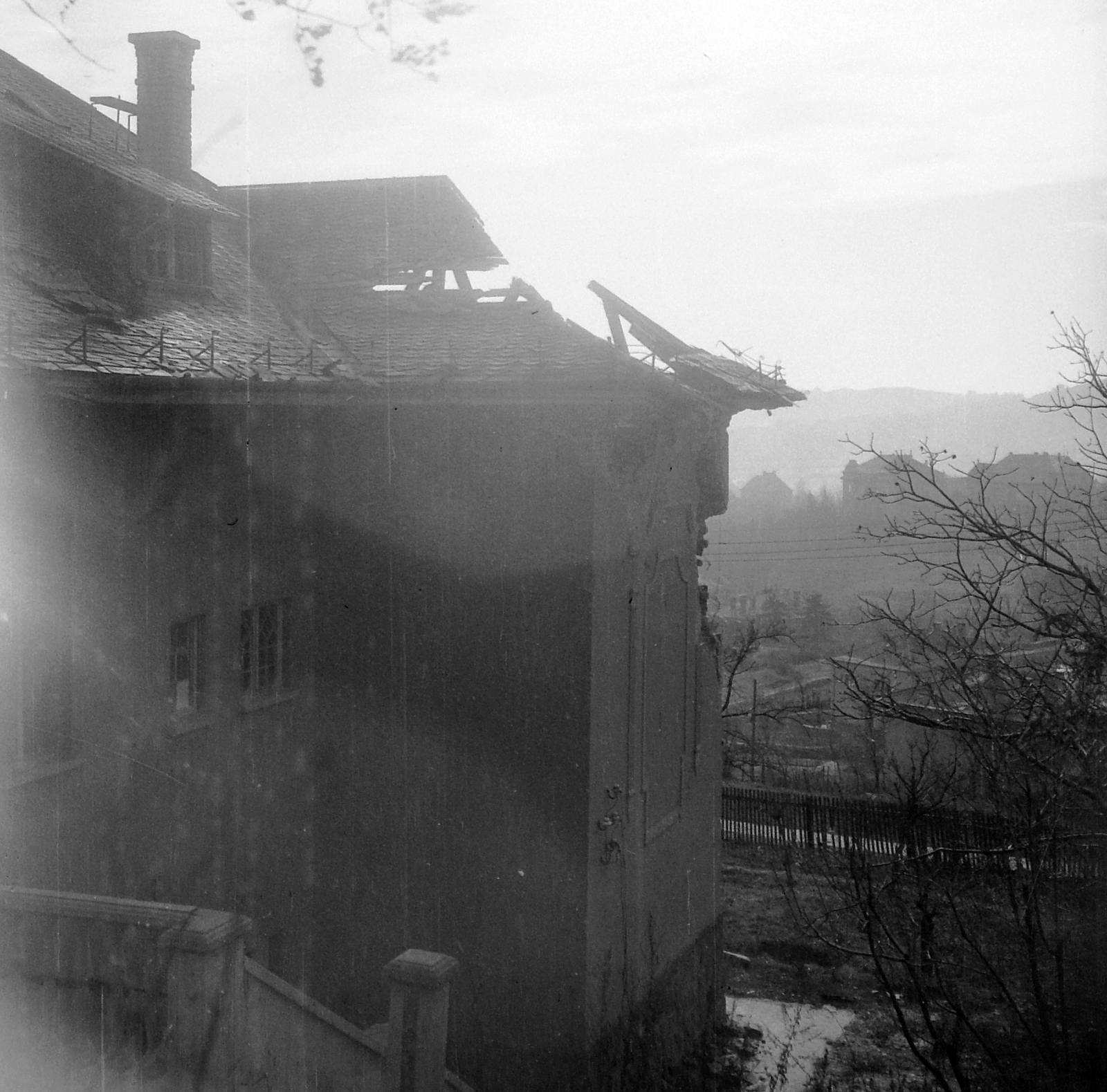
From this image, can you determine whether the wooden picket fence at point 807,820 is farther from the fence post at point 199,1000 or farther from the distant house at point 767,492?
Result: the distant house at point 767,492

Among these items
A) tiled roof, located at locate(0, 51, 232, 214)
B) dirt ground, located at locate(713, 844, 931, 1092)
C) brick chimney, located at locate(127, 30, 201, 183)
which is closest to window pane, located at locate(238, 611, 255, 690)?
tiled roof, located at locate(0, 51, 232, 214)

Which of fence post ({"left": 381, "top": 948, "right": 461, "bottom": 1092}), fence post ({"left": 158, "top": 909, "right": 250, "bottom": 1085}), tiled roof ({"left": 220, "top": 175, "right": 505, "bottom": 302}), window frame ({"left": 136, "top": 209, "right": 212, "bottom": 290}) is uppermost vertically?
tiled roof ({"left": 220, "top": 175, "right": 505, "bottom": 302})

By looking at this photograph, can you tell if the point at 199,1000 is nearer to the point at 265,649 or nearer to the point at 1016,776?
the point at 265,649

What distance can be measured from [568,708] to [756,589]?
6591cm

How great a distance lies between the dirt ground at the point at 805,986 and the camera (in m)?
11.1

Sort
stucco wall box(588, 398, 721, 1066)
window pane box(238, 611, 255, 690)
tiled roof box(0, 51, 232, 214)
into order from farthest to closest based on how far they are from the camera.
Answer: tiled roof box(0, 51, 232, 214) < stucco wall box(588, 398, 721, 1066) < window pane box(238, 611, 255, 690)

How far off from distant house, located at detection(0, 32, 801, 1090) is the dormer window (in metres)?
0.03

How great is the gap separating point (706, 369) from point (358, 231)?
619 cm

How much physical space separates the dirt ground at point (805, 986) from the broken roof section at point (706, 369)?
188 inches

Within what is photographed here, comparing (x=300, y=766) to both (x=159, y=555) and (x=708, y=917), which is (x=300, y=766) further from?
(x=708, y=917)

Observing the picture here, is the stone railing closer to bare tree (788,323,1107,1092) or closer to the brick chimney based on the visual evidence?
bare tree (788,323,1107,1092)

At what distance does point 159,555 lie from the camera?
8.19 meters

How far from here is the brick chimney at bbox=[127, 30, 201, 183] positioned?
12.7 m

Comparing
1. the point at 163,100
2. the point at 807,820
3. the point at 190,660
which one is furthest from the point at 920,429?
the point at 190,660
